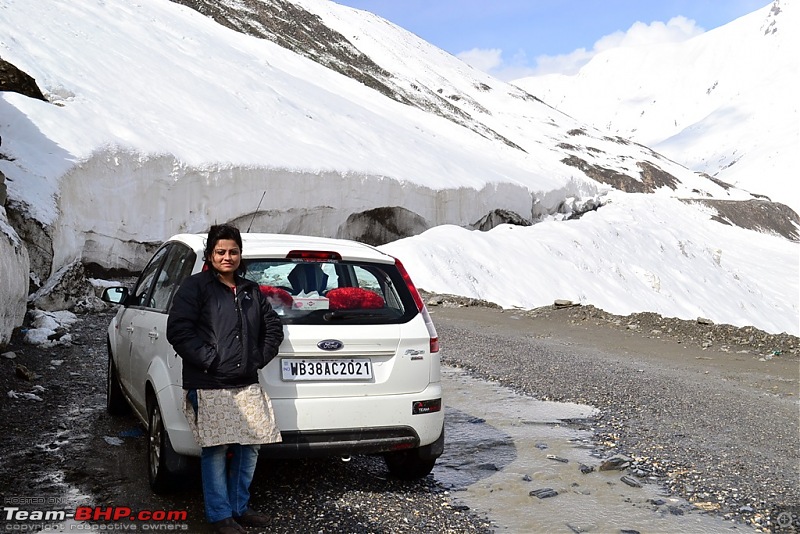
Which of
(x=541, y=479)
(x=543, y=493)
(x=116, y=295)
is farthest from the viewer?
(x=116, y=295)

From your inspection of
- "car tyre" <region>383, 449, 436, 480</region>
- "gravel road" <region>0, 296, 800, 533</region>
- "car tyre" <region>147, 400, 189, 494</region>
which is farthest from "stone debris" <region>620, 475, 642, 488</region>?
"car tyre" <region>147, 400, 189, 494</region>

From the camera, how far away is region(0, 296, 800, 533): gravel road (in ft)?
13.2

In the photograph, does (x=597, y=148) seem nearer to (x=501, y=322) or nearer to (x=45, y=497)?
(x=501, y=322)

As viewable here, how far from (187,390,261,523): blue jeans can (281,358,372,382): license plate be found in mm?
428

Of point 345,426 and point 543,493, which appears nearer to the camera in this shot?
point 345,426

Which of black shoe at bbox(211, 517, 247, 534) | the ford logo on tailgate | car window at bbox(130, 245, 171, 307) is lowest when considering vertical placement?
black shoe at bbox(211, 517, 247, 534)

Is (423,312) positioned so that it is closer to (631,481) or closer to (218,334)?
(218,334)

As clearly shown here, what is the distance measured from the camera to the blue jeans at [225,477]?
3543 mm

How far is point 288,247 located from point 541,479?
2223 millimetres

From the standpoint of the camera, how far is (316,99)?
31.1m

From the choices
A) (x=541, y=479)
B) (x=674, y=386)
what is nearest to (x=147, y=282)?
(x=541, y=479)

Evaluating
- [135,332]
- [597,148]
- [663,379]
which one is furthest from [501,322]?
[597,148]

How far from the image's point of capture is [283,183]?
21.2m

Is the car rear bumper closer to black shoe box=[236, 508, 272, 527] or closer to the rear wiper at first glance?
black shoe box=[236, 508, 272, 527]
